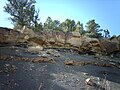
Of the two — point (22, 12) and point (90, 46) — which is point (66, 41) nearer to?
point (90, 46)

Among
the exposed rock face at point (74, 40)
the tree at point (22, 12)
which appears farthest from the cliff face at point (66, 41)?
the tree at point (22, 12)

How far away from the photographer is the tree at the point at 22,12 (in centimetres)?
3788

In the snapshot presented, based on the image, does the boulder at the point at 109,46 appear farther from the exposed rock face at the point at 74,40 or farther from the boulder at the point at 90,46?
the exposed rock face at the point at 74,40

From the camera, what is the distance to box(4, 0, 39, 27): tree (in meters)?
37.9

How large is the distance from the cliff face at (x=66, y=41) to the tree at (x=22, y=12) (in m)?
12.1

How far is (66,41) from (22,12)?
1557 centimetres

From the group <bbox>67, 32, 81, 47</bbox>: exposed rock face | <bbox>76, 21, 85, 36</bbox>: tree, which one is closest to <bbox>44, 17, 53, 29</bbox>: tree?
<bbox>76, 21, 85, 36</bbox>: tree

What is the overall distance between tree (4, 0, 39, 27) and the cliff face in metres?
12.1

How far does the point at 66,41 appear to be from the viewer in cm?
2597

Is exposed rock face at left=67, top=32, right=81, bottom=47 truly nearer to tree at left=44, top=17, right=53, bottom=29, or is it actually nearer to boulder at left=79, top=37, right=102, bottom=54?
boulder at left=79, top=37, right=102, bottom=54

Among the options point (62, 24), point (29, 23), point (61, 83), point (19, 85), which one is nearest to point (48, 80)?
point (61, 83)

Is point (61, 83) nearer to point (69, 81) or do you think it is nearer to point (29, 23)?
point (69, 81)

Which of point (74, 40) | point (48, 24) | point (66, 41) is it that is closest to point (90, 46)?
point (74, 40)

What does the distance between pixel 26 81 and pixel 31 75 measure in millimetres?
985
